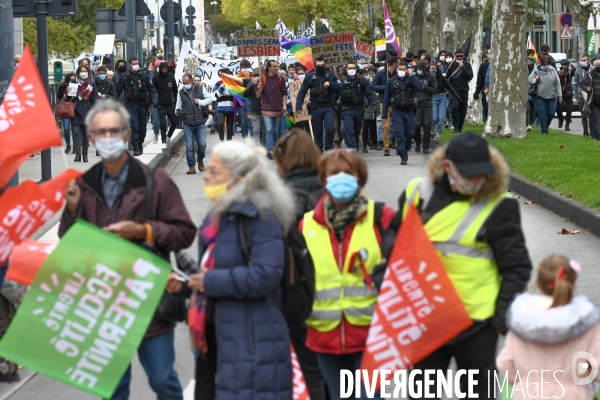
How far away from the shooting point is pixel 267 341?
4.67 metres

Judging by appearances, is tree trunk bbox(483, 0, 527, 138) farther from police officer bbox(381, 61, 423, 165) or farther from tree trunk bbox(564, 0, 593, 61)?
tree trunk bbox(564, 0, 593, 61)

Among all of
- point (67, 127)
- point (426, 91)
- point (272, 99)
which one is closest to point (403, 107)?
point (426, 91)

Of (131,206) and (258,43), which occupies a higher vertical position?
(258,43)

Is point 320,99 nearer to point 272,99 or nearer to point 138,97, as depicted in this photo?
point 272,99

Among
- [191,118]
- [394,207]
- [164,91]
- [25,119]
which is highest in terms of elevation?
[25,119]

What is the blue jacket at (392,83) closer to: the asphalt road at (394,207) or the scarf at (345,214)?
the asphalt road at (394,207)

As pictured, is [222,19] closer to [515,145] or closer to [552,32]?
[552,32]

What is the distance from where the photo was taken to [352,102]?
21688 millimetres

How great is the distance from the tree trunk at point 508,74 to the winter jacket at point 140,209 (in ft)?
63.8

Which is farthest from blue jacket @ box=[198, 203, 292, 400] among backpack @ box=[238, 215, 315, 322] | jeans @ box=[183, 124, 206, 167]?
jeans @ box=[183, 124, 206, 167]

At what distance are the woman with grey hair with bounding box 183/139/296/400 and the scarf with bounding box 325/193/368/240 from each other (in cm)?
37

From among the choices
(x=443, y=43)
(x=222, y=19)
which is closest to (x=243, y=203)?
(x=443, y=43)

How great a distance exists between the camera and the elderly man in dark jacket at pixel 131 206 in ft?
17.3

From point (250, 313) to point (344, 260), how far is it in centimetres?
62
